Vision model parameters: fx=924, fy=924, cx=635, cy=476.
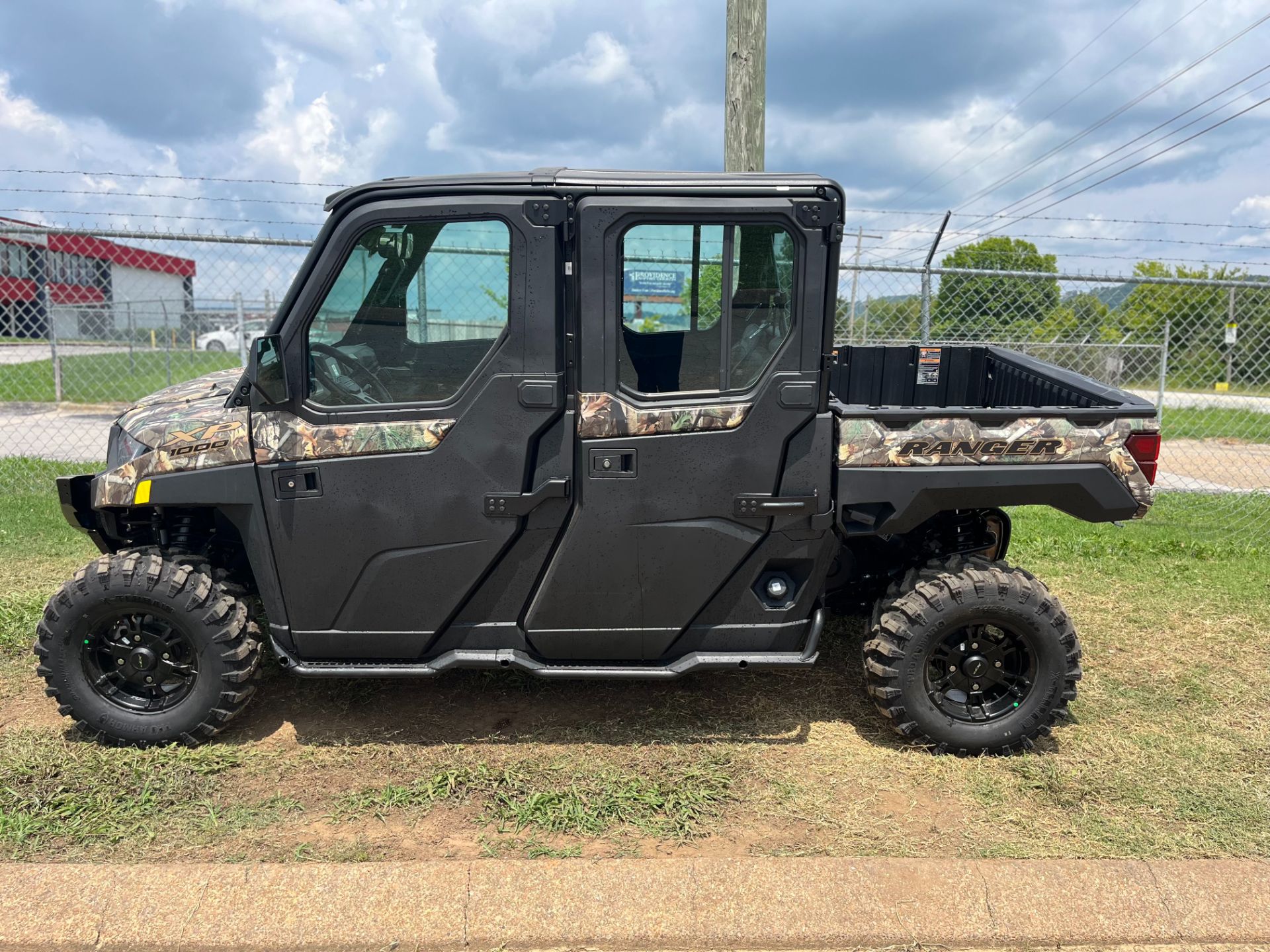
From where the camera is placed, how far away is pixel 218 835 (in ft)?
10.1

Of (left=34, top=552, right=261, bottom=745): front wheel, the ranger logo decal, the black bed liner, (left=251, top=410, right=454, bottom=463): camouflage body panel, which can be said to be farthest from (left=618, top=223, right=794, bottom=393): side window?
(left=34, top=552, right=261, bottom=745): front wheel

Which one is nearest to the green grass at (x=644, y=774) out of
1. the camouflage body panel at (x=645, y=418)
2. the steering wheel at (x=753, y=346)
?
the camouflage body panel at (x=645, y=418)

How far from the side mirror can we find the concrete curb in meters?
1.55

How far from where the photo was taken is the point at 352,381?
11.0 feet

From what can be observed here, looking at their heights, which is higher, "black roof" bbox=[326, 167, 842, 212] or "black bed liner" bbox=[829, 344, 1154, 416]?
"black roof" bbox=[326, 167, 842, 212]

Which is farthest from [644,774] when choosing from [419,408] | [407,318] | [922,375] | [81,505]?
[922,375]

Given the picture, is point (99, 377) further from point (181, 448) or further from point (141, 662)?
point (181, 448)

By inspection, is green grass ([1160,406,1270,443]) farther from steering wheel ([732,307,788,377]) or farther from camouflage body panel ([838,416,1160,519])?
steering wheel ([732,307,788,377])

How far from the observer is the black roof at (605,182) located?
3227 mm

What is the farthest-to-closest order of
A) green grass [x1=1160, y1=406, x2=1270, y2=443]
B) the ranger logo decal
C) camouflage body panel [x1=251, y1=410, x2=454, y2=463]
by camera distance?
green grass [x1=1160, y1=406, x2=1270, y2=443], the ranger logo decal, camouflage body panel [x1=251, y1=410, x2=454, y2=463]

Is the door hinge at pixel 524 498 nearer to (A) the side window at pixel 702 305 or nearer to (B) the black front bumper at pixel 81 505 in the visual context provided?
(A) the side window at pixel 702 305

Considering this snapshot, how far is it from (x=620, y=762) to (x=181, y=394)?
8.07 feet

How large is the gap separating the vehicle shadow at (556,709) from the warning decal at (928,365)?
1.60 metres

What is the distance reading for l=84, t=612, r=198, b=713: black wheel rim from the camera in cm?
357
